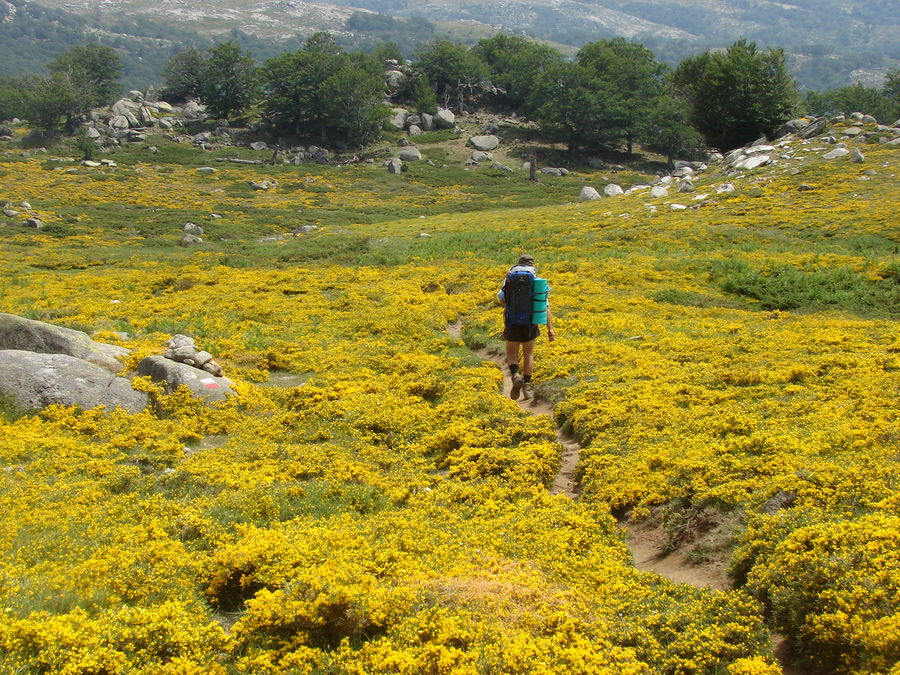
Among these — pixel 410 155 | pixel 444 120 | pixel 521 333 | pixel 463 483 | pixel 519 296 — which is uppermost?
pixel 444 120

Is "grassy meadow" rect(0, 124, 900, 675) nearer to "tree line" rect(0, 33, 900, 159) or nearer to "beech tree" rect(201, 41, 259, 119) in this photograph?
"tree line" rect(0, 33, 900, 159)

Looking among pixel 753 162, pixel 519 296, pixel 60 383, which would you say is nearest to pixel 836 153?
pixel 753 162

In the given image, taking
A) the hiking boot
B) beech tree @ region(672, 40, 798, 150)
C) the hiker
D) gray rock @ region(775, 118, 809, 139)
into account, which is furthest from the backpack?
beech tree @ region(672, 40, 798, 150)

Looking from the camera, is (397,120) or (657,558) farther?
(397,120)

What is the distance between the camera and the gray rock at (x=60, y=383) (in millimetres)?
11281

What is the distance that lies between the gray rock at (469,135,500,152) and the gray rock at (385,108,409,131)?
1367cm

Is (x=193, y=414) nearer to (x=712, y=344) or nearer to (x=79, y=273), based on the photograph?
(x=712, y=344)

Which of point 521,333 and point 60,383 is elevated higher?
point 521,333

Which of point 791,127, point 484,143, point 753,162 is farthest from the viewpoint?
point 484,143

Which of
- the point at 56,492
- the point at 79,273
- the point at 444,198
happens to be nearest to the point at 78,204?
the point at 79,273

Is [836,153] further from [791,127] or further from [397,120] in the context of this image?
[397,120]

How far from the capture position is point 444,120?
3829 inches

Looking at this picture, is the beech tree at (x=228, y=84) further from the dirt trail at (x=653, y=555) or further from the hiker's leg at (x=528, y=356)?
the dirt trail at (x=653, y=555)

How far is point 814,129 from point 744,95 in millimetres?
10055
